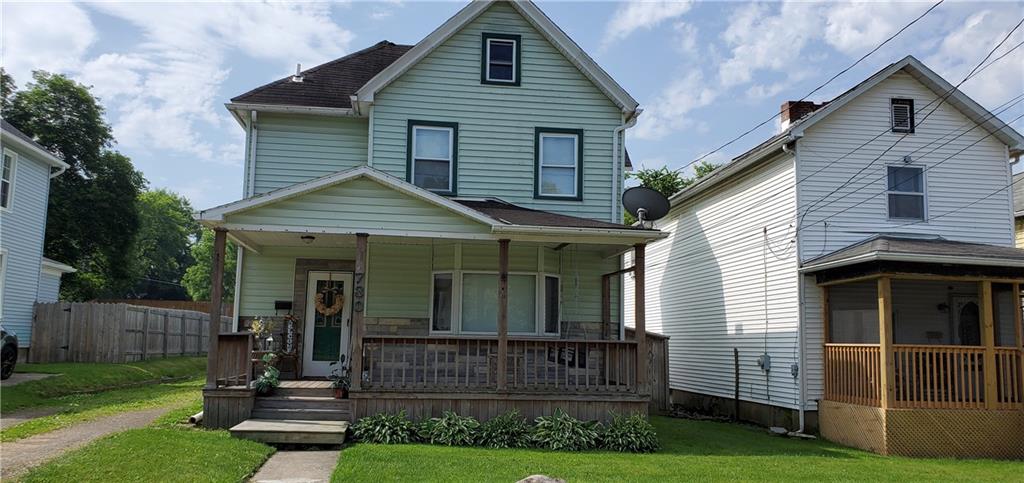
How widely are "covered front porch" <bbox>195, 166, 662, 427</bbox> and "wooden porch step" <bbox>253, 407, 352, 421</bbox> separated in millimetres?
185

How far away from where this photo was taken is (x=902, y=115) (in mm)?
15055

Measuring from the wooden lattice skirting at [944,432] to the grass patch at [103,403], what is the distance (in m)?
12.2

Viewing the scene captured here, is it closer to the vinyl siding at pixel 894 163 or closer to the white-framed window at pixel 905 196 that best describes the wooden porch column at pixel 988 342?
the vinyl siding at pixel 894 163

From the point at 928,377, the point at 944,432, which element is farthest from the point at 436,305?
the point at 944,432

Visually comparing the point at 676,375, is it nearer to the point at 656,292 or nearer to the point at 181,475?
the point at 656,292

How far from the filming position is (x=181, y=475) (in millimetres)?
8039

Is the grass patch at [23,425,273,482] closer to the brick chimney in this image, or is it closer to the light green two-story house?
the light green two-story house

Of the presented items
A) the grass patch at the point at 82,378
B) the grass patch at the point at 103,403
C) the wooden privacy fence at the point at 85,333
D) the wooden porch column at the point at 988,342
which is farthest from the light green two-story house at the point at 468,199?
the wooden privacy fence at the point at 85,333

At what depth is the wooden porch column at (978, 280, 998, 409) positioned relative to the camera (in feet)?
41.8

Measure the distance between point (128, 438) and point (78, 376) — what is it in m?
9.48

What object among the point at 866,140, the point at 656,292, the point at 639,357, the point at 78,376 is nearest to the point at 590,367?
the point at 639,357

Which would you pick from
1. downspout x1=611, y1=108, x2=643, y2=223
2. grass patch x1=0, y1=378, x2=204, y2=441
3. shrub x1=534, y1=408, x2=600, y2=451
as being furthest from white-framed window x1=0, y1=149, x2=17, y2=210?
shrub x1=534, y1=408, x2=600, y2=451

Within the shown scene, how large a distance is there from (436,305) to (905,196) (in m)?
9.45

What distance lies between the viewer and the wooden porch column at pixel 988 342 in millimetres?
12727
